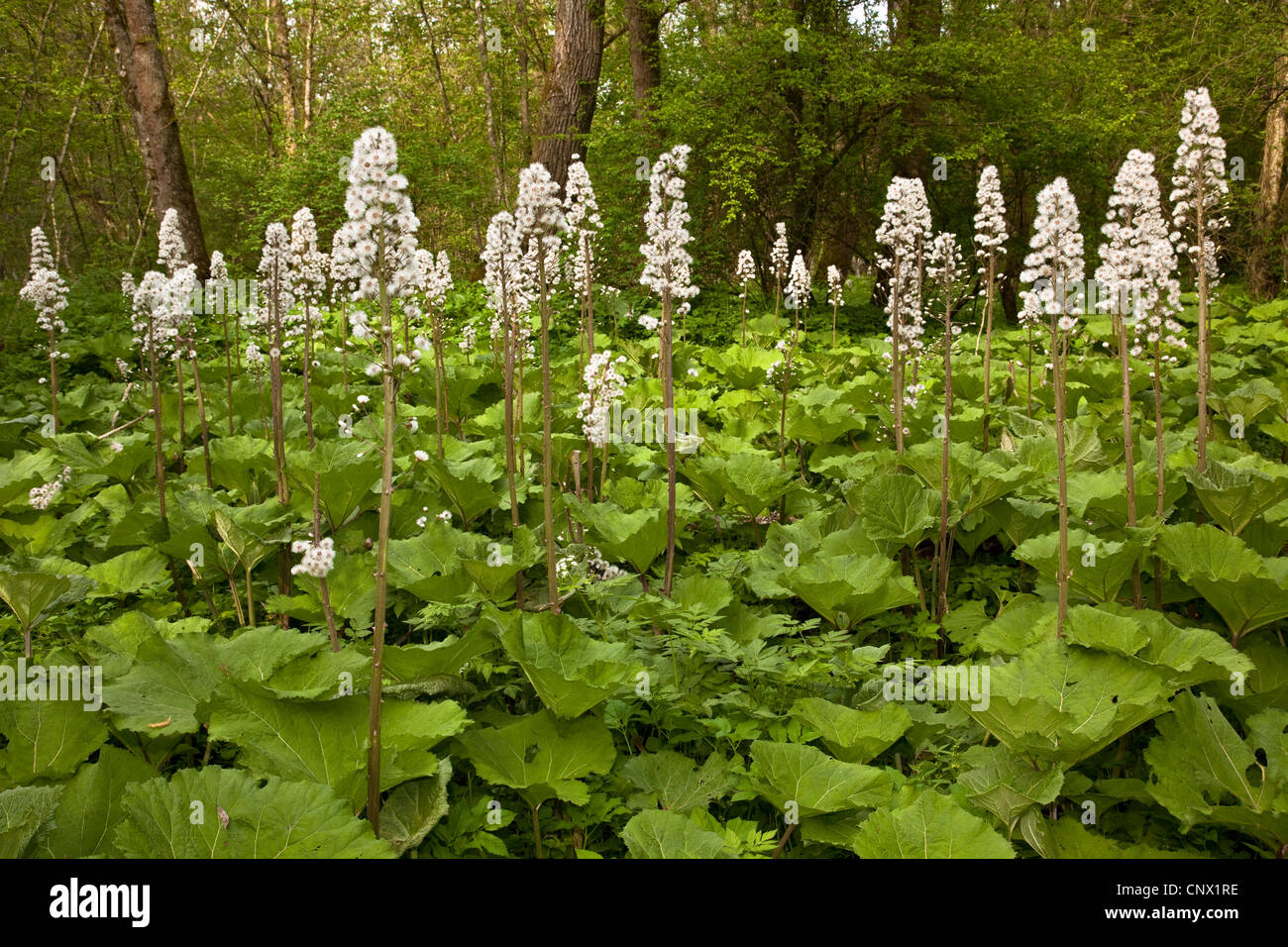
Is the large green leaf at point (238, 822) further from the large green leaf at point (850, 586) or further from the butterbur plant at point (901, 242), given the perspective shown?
the butterbur plant at point (901, 242)

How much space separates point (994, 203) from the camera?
441cm

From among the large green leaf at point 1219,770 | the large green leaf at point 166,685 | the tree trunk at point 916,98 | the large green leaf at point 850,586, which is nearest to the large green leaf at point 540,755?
the large green leaf at point 166,685

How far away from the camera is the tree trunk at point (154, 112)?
11.4m

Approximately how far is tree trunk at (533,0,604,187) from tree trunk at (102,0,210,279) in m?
4.95

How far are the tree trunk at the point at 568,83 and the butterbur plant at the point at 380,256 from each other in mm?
9073

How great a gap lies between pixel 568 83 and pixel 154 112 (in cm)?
558

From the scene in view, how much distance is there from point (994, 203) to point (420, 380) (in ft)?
15.3

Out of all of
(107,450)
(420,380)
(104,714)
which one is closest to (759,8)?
(420,380)

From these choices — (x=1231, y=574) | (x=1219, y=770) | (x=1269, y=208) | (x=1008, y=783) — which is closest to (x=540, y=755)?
(x=1008, y=783)

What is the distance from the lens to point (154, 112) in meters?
11.5

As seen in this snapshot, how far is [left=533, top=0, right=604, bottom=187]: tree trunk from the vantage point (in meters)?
10.9

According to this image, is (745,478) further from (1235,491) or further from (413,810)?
(413,810)
